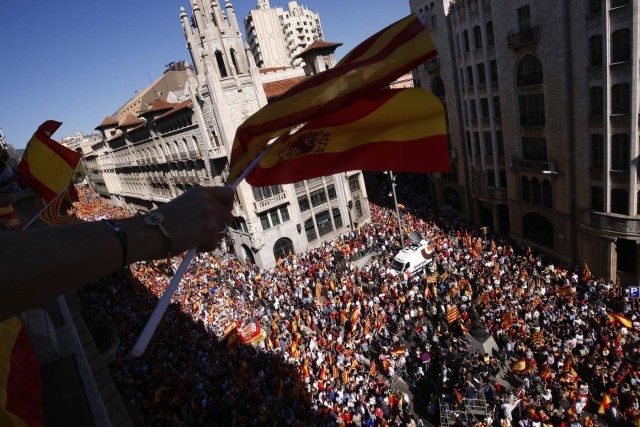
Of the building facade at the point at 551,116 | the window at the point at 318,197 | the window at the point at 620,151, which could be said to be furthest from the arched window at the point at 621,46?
the window at the point at 318,197

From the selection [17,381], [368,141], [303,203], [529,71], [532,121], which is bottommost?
[303,203]

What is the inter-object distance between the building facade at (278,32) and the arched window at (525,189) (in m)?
83.2

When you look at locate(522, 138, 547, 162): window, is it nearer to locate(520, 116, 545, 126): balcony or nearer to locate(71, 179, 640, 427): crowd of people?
locate(520, 116, 545, 126): balcony

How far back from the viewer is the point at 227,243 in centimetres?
4153

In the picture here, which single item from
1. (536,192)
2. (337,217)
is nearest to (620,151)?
(536,192)

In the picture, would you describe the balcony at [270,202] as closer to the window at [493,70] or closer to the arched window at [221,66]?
the arched window at [221,66]

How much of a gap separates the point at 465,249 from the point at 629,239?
9531mm

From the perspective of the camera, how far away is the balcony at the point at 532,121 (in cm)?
2592

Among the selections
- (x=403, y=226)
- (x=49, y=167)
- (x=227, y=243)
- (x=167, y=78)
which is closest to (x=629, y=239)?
(x=403, y=226)

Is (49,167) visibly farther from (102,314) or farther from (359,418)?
(359,418)

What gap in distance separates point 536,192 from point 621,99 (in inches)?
366

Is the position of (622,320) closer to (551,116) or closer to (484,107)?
(551,116)

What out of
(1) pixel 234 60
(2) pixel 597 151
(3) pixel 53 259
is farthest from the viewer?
(1) pixel 234 60

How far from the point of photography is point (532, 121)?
2661 cm
